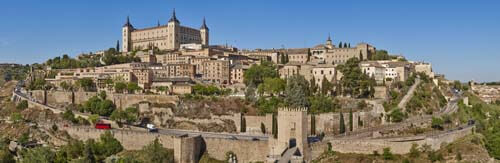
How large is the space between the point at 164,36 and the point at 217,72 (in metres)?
26.7

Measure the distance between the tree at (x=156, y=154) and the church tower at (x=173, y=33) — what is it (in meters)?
57.6

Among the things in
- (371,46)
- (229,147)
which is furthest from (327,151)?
(371,46)

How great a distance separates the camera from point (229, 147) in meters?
37.3

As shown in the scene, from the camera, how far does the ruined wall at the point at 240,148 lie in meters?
35.8

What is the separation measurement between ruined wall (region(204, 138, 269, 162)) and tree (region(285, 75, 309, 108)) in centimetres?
1195

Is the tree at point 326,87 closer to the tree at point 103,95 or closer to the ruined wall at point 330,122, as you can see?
the ruined wall at point 330,122

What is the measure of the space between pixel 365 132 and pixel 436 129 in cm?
741

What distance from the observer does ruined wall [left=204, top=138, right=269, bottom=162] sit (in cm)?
3578

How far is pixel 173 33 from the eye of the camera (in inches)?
3725

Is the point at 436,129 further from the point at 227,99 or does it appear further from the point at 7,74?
the point at 7,74

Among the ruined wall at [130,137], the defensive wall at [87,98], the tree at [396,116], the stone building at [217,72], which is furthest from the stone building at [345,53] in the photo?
the ruined wall at [130,137]

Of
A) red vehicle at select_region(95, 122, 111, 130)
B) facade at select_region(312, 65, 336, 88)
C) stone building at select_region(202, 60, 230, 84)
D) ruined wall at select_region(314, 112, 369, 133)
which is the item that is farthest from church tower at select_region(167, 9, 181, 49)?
ruined wall at select_region(314, 112, 369, 133)

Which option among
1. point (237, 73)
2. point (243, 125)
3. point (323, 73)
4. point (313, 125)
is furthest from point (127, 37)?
point (313, 125)

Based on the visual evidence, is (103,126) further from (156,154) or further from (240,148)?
(240,148)
